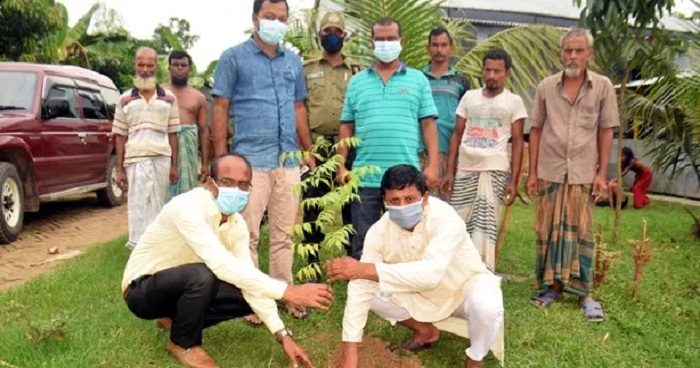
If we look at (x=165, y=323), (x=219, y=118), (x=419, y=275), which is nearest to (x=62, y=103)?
(x=219, y=118)

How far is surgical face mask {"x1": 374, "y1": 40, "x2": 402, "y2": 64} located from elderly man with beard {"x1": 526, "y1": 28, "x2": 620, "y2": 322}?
104cm

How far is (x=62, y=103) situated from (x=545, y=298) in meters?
5.92

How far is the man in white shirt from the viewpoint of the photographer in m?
4.08

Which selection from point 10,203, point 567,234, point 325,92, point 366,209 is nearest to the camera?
point 366,209

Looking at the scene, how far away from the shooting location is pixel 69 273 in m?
4.80

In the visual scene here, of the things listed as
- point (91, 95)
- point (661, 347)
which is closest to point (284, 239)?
point (661, 347)

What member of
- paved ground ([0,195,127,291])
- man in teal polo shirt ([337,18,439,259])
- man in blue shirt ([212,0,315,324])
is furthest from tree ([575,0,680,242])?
paved ground ([0,195,127,291])

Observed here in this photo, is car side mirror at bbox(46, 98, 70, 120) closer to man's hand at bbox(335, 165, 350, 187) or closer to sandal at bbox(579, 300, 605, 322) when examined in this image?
man's hand at bbox(335, 165, 350, 187)

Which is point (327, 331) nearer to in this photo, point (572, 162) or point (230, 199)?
point (230, 199)

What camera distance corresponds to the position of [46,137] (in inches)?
265

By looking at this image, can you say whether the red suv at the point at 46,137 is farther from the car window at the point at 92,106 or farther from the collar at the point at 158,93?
the collar at the point at 158,93

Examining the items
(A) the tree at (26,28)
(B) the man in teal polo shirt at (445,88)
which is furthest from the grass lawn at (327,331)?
(A) the tree at (26,28)

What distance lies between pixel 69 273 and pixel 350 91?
108 inches

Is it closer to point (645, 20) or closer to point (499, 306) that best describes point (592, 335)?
point (499, 306)
